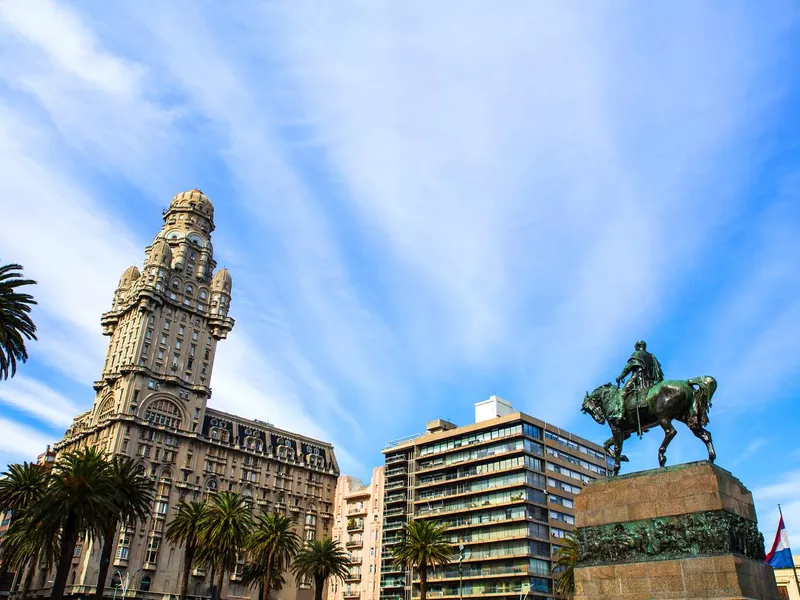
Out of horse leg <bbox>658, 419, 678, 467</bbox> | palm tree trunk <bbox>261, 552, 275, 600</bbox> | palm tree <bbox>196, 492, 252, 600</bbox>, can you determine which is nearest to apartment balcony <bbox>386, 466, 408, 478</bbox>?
palm tree trunk <bbox>261, 552, 275, 600</bbox>

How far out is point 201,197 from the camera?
125000mm

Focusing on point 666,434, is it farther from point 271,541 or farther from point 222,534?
point 271,541

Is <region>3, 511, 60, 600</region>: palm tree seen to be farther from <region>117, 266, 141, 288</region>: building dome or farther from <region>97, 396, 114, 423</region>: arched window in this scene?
<region>117, 266, 141, 288</region>: building dome

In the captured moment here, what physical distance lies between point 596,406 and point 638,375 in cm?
228

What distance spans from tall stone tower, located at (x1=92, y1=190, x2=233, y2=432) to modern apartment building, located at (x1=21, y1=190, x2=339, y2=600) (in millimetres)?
186

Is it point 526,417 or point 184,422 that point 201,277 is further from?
point 526,417

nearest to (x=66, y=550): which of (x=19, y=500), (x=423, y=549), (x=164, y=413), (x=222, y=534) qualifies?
(x=222, y=534)

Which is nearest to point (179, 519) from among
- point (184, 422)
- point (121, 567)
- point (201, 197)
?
point (121, 567)

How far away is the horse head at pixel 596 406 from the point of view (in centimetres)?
2892

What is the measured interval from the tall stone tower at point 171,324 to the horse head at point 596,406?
83180 millimetres

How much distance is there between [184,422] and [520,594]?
5541 centimetres

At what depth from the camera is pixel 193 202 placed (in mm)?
122438

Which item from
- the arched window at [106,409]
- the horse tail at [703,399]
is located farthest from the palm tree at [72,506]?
the arched window at [106,409]

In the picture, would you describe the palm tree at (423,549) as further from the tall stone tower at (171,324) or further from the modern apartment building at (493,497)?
the tall stone tower at (171,324)
